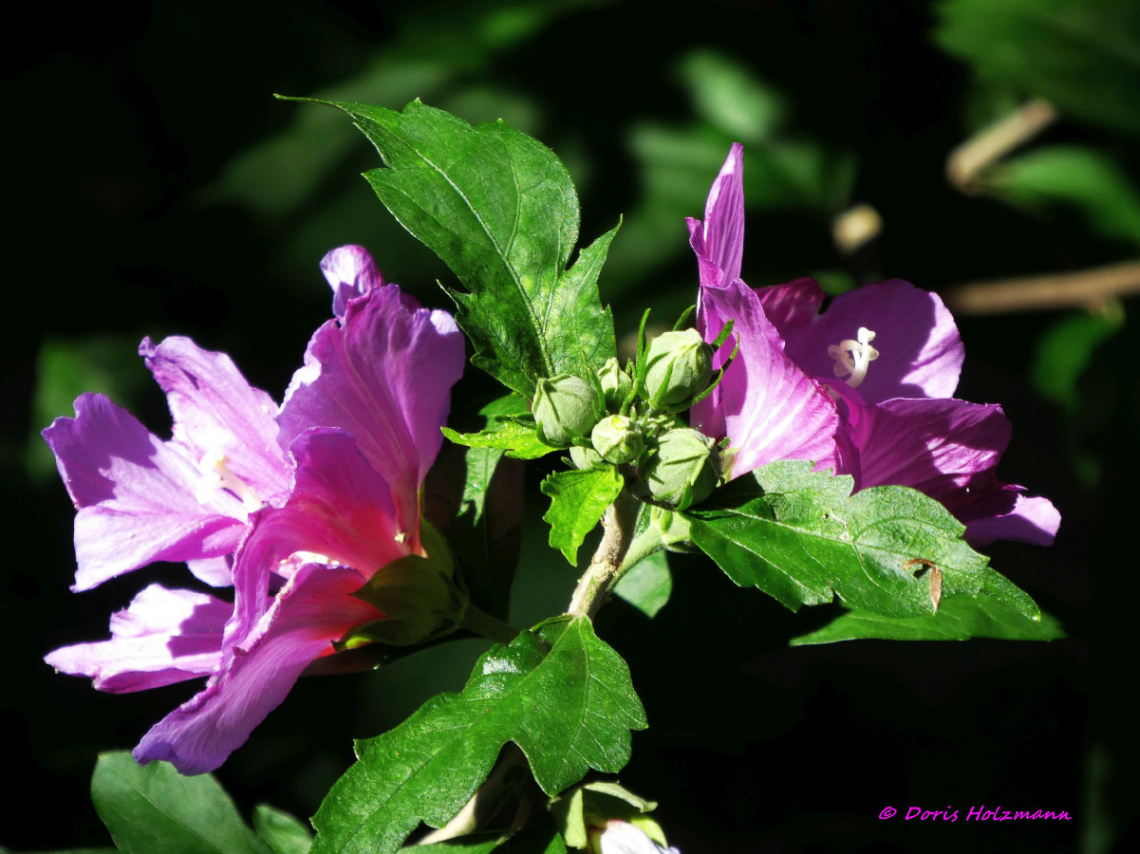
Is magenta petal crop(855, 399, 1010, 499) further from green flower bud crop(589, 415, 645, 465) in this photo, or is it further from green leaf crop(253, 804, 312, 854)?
green leaf crop(253, 804, 312, 854)

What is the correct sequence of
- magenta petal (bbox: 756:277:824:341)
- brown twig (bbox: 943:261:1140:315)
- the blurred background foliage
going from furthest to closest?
brown twig (bbox: 943:261:1140:315), the blurred background foliage, magenta petal (bbox: 756:277:824:341)

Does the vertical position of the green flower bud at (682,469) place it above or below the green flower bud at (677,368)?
below

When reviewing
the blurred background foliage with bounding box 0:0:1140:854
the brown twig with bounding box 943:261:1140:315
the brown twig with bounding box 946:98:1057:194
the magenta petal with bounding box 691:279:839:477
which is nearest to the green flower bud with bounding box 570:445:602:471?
the magenta petal with bounding box 691:279:839:477

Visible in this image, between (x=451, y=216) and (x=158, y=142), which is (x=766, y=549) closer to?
(x=451, y=216)

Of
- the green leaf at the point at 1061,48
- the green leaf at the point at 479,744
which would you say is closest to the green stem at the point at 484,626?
the green leaf at the point at 479,744

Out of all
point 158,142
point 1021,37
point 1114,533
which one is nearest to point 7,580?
point 158,142

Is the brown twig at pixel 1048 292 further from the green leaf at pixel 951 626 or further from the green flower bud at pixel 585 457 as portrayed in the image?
the green flower bud at pixel 585 457
